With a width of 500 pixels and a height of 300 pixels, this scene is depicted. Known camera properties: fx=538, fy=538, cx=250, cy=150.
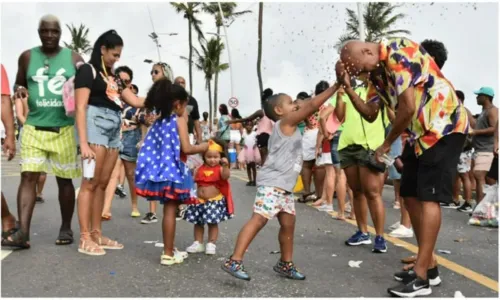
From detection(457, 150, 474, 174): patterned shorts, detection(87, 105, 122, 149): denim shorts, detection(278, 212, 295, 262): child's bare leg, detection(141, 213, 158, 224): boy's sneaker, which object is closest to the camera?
detection(278, 212, 295, 262): child's bare leg

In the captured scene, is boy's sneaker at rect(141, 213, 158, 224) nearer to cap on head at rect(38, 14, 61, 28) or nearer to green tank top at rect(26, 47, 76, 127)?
green tank top at rect(26, 47, 76, 127)

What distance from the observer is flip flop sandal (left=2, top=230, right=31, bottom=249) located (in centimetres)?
470

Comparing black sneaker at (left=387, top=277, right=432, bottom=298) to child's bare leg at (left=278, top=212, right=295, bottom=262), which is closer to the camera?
black sneaker at (left=387, top=277, right=432, bottom=298)

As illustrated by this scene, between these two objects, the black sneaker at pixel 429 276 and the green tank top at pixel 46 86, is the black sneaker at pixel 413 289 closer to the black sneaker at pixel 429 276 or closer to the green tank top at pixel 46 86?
the black sneaker at pixel 429 276

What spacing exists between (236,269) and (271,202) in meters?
0.58

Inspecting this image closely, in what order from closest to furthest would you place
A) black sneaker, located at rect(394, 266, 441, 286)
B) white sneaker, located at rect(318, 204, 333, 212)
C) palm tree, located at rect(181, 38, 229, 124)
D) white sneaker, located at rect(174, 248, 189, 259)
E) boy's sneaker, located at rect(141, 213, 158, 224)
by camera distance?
black sneaker, located at rect(394, 266, 441, 286)
white sneaker, located at rect(174, 248, 189, 259)
boy's sneaker, located at rect(141, 213, 158, 224)
white sneaker, located at rect(318, 204, 333, 212)
palm tree, located at rect(181, 38, 229, 124)

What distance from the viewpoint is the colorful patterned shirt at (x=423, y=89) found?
368 centimetres

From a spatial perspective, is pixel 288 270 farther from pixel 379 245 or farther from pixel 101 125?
pixel 101 125

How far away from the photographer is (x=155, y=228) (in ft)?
20.0

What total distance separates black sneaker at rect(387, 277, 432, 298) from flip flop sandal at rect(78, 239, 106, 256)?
247cm

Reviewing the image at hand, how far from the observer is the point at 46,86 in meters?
4.98

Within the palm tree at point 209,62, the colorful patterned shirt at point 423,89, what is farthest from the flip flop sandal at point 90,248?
the palm tree at point 209,62

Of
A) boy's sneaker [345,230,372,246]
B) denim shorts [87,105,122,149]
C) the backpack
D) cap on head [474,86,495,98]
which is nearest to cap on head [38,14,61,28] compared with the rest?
the backpack

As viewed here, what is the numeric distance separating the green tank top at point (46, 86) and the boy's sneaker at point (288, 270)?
2.48m
